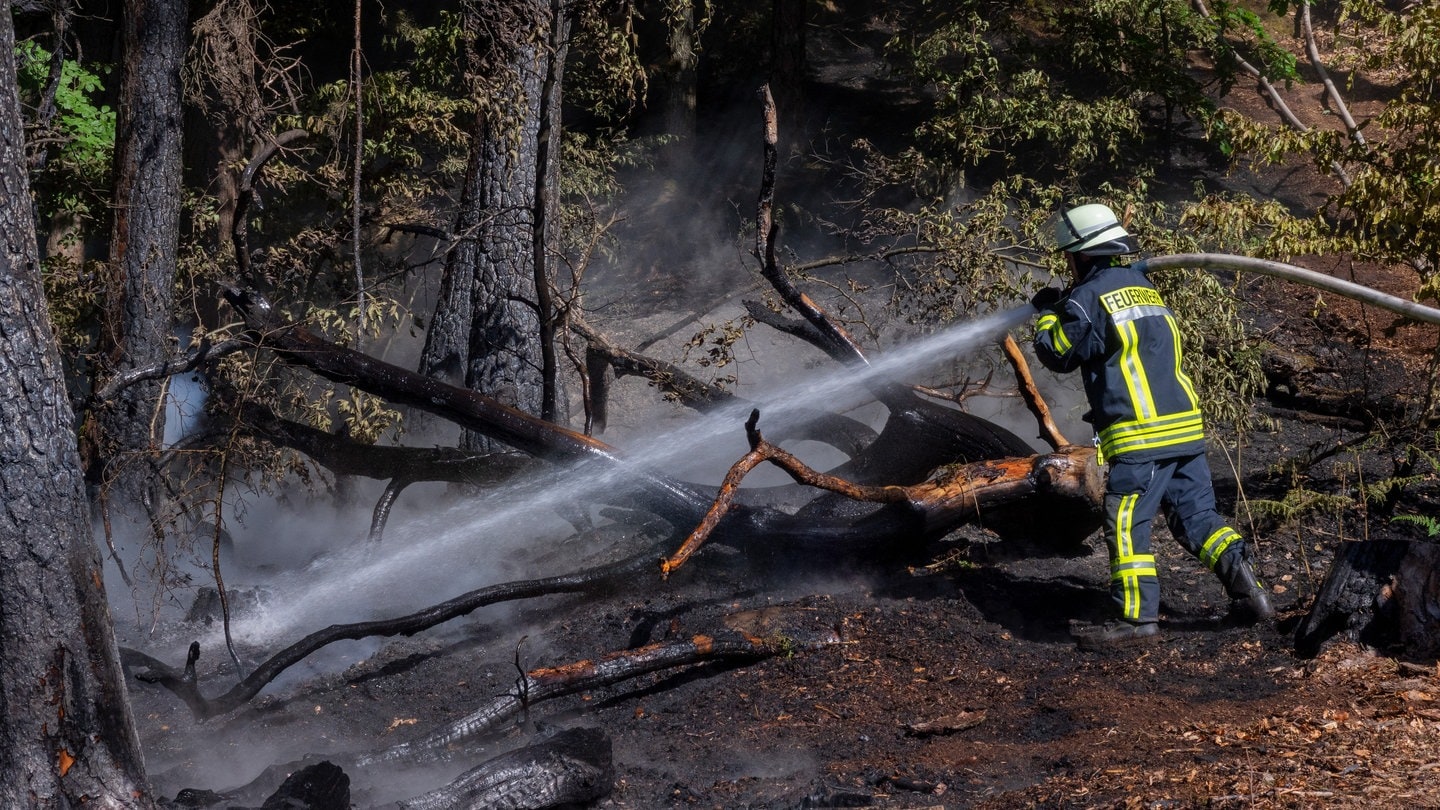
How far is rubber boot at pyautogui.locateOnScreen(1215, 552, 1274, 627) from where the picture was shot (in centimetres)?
481

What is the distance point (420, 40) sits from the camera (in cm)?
973

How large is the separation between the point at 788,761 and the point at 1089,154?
326 inches

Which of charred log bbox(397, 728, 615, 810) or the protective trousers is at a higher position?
the protective trousers

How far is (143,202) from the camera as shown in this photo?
7.77m

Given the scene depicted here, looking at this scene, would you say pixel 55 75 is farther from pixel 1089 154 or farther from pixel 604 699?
pixel 1089 154

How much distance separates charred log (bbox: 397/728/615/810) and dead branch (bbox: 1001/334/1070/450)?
3.42m

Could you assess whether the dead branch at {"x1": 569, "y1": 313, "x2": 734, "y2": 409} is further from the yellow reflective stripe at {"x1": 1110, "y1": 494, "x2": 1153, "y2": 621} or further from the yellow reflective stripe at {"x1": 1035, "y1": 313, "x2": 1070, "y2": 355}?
the yellow reflective stripe at {"x1": 1110, "y1": 494, "x2": 1153, "y2": 621}

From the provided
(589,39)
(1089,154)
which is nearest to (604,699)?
(589,39)

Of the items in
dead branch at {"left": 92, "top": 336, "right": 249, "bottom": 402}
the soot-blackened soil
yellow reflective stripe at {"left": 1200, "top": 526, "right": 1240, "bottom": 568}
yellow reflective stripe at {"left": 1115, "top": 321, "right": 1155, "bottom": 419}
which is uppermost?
dead branch at {"left": 92, "top": 336, "right": 249, "bottom": 402}

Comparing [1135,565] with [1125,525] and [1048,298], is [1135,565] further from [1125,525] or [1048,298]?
[1048,298]

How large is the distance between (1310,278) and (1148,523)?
4.43 feet

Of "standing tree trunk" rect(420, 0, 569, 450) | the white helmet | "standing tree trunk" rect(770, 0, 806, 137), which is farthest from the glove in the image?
"standing tree trunk" rect(770, 0, 806, 137)

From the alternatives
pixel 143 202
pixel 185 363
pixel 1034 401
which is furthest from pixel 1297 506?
pixel 143 202

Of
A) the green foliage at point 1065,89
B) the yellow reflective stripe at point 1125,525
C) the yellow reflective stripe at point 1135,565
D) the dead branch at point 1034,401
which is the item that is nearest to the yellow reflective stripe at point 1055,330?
the yellow reflective stripe at point 1125,525
